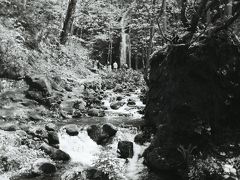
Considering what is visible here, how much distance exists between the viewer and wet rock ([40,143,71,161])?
8.99m

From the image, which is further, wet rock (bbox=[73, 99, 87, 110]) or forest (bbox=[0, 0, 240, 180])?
wet rock (bbox=[73, 99, 87, 110])

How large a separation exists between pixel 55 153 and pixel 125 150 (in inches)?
90.9

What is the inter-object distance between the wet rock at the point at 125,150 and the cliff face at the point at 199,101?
2.92 ft

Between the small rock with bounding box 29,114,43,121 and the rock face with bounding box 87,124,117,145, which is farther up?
the small rock with bounding box 29,114,43,121

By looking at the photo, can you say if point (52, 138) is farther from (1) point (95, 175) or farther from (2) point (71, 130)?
(1) point (95, 175)

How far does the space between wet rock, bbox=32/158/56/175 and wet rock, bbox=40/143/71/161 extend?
78 centimetres

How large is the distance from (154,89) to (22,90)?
641cm

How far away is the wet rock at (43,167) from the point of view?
782 centimetres

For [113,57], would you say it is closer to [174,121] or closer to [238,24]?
[238,24]

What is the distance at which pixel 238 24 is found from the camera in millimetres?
12586

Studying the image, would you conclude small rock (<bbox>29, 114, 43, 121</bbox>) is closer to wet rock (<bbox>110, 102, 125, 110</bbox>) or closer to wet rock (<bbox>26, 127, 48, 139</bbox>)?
wet rock (<bbox>26, 127, 48, 139</bbox>)

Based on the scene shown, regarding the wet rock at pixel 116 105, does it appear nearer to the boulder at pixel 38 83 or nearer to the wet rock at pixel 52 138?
the boulder at pixel 38 83

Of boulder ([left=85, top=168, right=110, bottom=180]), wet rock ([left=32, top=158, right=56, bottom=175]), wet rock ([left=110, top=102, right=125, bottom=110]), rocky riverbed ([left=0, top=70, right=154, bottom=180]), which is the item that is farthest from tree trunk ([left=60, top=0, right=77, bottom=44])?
boulder ([left=85, top=168, right=110, bottom=180])

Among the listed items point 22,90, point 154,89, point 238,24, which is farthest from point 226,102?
point 22,90
